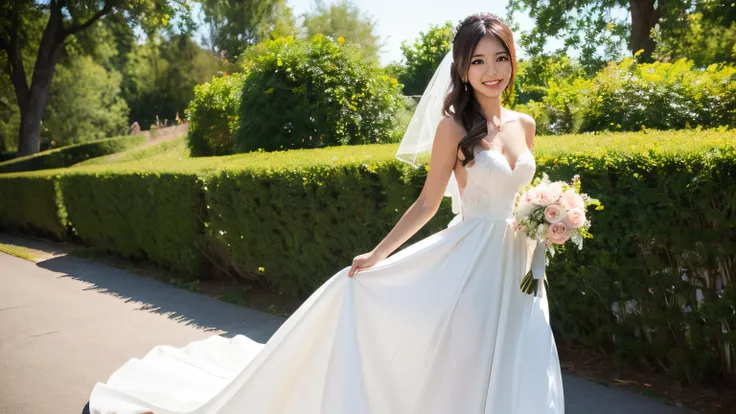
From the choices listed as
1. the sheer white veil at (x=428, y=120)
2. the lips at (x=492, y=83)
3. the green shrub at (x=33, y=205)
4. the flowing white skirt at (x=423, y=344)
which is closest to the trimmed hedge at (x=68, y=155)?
the green shrub at (x=33, y=205)

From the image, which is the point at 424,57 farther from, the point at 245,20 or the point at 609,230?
the point at 609,230

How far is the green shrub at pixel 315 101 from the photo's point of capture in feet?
38.7

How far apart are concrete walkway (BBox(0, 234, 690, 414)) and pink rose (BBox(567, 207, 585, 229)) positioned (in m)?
1.82

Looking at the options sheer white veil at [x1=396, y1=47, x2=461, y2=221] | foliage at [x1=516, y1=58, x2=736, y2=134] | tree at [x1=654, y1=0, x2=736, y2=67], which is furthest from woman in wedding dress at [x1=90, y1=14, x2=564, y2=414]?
tree at [x1=654, y1=0, x2=736, y2=67]

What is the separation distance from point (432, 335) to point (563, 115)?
720cm

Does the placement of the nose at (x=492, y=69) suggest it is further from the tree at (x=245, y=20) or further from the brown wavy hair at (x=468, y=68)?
the tree at (x=245, y=20)

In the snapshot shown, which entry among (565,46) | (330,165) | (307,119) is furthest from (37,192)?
(565,46)

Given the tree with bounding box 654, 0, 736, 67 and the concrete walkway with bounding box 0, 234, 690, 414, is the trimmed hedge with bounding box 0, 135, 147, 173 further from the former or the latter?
the tree with bounding box 654, 0, 736, 67

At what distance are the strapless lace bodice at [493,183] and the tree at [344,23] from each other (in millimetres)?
59742

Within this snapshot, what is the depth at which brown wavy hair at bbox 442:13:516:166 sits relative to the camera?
335cm

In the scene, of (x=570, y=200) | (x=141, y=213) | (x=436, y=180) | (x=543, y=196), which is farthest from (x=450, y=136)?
(x=141, y=213)

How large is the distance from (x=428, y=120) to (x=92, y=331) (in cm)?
463

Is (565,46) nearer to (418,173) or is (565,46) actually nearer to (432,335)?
(418,173)

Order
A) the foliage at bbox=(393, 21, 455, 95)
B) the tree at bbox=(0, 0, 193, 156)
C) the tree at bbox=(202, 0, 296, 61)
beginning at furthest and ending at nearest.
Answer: the tree at bbox=(202, 0, 296, 61) → the foliage at bbox=(393, 21, 455, 95) → the tree at bbox=(0, 0, 193, 156)
